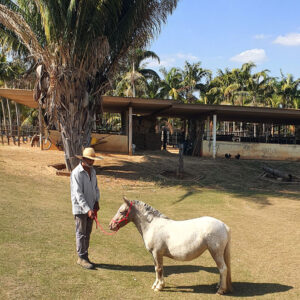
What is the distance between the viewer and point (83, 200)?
513 cm

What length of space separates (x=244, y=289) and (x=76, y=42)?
11.7 meters

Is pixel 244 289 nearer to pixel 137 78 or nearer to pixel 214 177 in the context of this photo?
pixel 214 177

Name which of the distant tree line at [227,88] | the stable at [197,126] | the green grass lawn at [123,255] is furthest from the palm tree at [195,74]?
the green grass lawn at [123,255]

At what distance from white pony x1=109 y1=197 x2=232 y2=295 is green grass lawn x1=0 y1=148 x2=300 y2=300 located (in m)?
0.44

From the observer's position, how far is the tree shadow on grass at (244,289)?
4.82 meters

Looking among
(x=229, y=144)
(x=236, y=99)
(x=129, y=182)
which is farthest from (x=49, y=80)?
(x=236, y=99)

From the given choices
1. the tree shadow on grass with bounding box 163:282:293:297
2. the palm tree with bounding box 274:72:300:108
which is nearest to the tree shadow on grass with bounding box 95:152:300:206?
the tree shadow on grass with bounding box 163:282:293:297

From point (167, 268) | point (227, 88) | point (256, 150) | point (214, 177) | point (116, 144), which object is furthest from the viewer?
point (227, 88)

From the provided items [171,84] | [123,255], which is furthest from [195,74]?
[123,255]

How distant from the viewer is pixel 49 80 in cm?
1420

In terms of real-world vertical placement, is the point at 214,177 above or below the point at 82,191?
below

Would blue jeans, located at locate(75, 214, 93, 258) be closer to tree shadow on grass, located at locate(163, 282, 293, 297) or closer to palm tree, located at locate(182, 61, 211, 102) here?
tree shadow on grass, located at locate(163, 282, 293, 297)

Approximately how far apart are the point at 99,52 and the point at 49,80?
8.80 ft

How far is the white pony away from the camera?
466 cm
